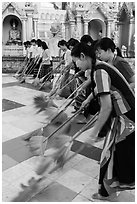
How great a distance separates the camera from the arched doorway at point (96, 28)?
16397 millimetres

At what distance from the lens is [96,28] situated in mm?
17594

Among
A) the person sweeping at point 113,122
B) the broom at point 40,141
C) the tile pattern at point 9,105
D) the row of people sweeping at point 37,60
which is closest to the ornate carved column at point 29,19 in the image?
the row of people sweeping at point 37,60

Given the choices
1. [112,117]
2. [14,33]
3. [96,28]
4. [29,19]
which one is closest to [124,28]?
[96,28]

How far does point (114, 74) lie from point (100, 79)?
0.44 feet

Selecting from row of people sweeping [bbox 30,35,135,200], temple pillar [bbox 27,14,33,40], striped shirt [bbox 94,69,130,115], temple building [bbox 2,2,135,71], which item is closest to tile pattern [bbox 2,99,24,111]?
row of people sweeping [bbox 30,35,135,200]

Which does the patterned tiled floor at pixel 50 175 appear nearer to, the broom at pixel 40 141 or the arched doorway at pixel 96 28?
the broom at pixel 40 141

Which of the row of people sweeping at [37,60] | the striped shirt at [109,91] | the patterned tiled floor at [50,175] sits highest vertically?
the row of people sweeping at [37,60]

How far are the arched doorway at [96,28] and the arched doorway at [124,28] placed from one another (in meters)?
1.26

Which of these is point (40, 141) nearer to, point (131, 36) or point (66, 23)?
point (66, 23)

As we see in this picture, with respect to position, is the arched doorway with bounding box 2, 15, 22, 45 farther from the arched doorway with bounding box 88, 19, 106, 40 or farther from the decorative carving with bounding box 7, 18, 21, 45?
the arched doorway with bounding box 88, 19, 106, 40

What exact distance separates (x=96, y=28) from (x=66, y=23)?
119 inches

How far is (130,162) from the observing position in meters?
2.01

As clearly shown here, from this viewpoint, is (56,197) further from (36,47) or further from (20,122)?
(36,47)

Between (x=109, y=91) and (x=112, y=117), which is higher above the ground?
(x=109, y=91)
